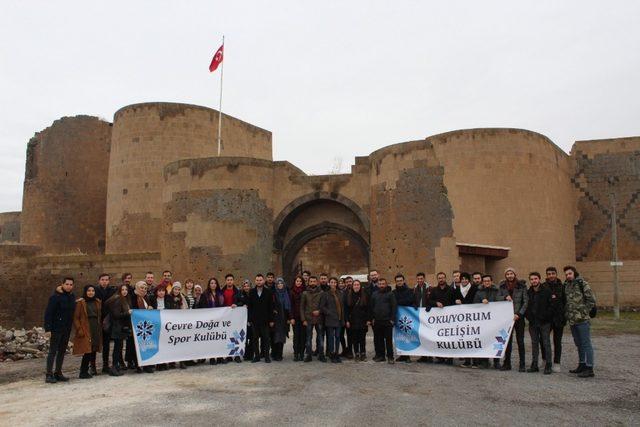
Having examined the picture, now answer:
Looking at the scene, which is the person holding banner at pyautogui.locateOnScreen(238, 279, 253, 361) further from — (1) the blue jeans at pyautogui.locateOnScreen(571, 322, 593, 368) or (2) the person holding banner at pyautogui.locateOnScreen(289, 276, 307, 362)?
(1) the blue jeans at pyautogui.locateOnScreen(571, 322, 593, 368)

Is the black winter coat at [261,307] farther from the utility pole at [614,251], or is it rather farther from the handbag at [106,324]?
the utility pole at [614,251]

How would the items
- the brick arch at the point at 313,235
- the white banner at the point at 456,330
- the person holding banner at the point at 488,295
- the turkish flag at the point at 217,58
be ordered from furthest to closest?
the turkish flag at the point at 217,58
the brick arch at the point at 313,235
the person holding banner at the point at 488,295
the white banner at the point at 456,330

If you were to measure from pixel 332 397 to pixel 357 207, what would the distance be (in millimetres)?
12145

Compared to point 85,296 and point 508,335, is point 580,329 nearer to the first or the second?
point 508,335

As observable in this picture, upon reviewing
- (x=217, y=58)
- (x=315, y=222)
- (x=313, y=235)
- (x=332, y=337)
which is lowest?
(x=332, y=337)

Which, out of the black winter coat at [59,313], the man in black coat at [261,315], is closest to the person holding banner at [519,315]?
the man in black coat at [261,315]

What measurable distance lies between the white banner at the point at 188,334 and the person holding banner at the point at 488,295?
4.32 metres

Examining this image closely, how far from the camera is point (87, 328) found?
30.2 ft

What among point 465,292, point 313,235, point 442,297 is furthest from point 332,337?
point 313,235

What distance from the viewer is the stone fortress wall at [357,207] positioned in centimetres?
1725

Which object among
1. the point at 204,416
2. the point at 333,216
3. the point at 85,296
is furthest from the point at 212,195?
the point at 204,416

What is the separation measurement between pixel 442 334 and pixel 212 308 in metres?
4.20

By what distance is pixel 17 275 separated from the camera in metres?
22.5

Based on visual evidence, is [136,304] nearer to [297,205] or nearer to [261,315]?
[261,315]
